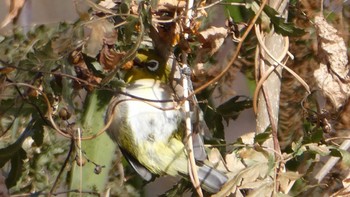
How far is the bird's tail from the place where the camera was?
1195mm

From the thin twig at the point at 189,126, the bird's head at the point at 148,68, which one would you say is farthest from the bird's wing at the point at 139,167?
the thin twig at the point at 189,126

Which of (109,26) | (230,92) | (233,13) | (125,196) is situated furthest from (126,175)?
(109,26)

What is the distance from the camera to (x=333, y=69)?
1165 mm

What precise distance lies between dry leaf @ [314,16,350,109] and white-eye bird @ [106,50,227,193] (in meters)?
0.26

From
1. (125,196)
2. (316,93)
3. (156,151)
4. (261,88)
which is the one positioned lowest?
(125,196)

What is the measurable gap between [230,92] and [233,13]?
0.56 ft

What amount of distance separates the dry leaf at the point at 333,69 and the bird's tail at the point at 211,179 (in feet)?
0.66

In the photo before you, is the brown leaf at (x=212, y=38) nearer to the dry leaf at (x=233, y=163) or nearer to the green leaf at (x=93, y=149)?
the dry leaf at (x=233, y=163)

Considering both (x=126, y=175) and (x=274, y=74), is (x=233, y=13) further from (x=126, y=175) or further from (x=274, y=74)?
(x=126, y=175)

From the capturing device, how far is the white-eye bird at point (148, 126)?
1.31m

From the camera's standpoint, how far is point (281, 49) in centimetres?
116

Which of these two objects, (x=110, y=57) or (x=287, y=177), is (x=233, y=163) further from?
(x=110, y=57)

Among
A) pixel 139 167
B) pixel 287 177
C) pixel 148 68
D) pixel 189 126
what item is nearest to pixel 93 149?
pixel 139 167

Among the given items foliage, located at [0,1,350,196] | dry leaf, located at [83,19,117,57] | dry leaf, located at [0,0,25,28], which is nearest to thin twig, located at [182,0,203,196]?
foliage, located at [0,1,350,196]
